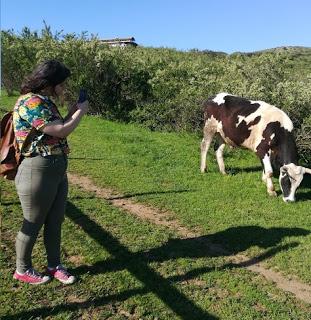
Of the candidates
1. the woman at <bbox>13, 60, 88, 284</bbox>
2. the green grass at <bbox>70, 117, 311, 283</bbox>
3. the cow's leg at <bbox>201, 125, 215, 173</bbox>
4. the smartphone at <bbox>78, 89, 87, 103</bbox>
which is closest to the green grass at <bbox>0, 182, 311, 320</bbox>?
the woman at <bbox>13, 60, 88, 284</bbox>

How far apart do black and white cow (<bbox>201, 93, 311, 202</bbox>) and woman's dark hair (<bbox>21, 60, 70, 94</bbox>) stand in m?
5.98

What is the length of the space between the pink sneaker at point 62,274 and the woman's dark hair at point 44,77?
1873 millimetres

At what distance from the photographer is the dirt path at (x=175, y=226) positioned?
558 cm

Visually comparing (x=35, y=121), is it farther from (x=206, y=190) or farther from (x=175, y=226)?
(x=206, y=190)

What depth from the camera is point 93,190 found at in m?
8.97

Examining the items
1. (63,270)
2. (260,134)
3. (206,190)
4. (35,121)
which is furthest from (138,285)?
(260,134)

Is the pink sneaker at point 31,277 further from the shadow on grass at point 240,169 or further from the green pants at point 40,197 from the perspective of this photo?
the shadow on grass at point 240,169

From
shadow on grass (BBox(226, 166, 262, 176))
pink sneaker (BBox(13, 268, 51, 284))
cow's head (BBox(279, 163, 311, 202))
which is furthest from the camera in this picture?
shadow on grass (BBox(226, 166, 262, 176))

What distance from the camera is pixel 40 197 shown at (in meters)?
4.53

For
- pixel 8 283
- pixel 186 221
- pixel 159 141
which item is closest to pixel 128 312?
pixel 8 283

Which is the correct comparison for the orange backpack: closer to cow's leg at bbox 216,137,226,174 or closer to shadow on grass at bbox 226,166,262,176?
cow's leg at bbox 216,137,226,174

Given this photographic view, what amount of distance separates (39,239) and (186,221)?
7.88ft

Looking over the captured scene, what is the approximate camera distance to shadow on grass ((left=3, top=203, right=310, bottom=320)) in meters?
4.73

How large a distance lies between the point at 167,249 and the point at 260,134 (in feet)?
15.9
